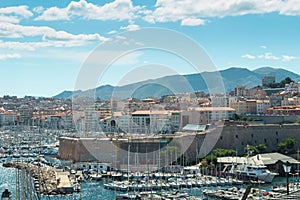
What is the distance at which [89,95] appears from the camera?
33.0 metres

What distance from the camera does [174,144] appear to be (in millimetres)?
20781

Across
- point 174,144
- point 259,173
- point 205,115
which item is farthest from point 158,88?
point 259,173

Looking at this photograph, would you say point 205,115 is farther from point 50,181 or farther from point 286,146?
point 50,181

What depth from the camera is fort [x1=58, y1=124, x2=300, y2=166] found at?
20.0 metres

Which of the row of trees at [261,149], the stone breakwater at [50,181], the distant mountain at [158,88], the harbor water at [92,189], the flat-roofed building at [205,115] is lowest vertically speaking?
the harbor water at [92,189]

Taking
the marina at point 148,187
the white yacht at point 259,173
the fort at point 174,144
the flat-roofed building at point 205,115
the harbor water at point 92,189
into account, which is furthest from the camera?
the flat-roofed building at point 205,115

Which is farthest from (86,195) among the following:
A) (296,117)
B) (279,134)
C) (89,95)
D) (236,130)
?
(89,95)

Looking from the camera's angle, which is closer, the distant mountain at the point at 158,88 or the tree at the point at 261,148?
the tree at the point at 261,148

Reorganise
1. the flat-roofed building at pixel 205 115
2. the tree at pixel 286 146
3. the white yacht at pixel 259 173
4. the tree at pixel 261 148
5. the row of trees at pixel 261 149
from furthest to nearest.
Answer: the flat-roofed building at pixel 205 115
the tree at pixel 261 148
the tree at pixel 286 146
the row of trees at pixel 261 149
the white yacht at pixel 259 173

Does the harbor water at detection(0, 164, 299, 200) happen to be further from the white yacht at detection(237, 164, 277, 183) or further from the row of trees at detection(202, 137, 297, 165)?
the row of trees at detection(202, 137, 297, 165)

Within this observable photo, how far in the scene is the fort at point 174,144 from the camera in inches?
789

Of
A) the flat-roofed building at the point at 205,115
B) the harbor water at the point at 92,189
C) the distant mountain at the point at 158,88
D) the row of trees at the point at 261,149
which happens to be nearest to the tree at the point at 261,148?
the row of trees at the point at 261,149

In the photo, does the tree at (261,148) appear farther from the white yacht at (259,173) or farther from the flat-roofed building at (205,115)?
the flat-roofed building at (205,115)

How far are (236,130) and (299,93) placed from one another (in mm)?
19601
